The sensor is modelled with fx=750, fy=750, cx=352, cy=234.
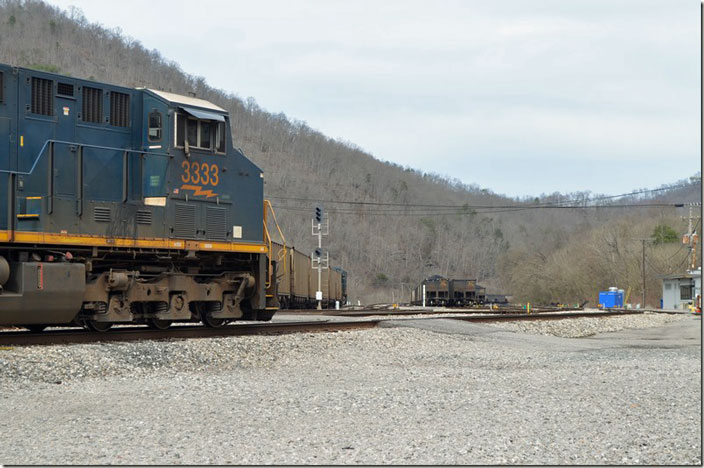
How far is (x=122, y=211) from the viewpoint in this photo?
482 inches

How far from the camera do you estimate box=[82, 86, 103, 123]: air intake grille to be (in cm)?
1243

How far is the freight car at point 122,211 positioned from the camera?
1116 centimetres

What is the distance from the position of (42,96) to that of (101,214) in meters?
2.09

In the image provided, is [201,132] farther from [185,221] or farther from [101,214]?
[101,214]

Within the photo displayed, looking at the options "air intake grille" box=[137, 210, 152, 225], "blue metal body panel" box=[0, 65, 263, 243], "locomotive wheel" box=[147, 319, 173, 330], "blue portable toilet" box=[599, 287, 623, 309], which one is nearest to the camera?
"blue metal body panel" box=[0, 65, 263, 243]

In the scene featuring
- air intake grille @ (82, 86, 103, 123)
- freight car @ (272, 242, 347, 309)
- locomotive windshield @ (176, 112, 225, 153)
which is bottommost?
freight car @ (272, 242, 347, 309)

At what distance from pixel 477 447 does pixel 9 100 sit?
952cm

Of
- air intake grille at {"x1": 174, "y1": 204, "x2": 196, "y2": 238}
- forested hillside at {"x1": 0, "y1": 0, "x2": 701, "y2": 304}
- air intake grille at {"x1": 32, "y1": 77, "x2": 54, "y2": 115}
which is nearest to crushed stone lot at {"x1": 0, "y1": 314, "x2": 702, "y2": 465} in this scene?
air intake grille at {"x1": 174, "y1": 204, "x2": 196, "y2": 238}

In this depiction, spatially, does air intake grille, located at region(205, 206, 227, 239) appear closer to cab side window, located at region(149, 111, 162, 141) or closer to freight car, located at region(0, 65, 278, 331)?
freight car, located at region(0, 65, 278, 331)

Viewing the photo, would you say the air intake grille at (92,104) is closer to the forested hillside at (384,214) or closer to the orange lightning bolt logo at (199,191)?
the orange lightning bolt logo at (199,191)

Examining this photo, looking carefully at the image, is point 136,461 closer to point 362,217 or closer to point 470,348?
point 470,348

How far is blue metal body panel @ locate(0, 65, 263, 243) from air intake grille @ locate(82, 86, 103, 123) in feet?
0.06

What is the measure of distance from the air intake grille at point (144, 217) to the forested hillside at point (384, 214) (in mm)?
67788

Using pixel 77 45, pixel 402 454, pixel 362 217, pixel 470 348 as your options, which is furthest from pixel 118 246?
pixel 77 45
